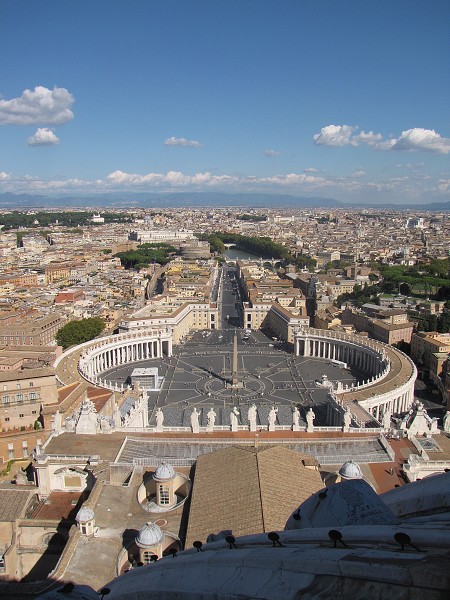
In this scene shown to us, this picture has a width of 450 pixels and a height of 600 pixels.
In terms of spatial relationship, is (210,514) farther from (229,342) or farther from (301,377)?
(229,342)

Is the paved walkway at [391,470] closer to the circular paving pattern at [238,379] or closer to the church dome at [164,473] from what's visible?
the church dome at [164,473]

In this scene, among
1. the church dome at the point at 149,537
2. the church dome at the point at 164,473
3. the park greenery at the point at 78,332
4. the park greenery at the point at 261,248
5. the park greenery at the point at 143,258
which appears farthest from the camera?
the park greenery at the point at 261,248

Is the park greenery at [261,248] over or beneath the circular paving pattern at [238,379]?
over

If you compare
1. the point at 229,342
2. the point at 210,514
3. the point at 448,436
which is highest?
the point at 210,514

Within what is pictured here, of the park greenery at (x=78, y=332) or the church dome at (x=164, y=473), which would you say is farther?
the park greenery at (x=78, y=332)

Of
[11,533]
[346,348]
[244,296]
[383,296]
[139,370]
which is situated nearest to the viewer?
[11,533]

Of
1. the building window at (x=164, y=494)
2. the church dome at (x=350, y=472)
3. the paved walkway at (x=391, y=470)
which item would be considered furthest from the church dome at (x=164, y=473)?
the paved walkway at (x=391, y=470)

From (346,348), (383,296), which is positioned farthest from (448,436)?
(383,296)
